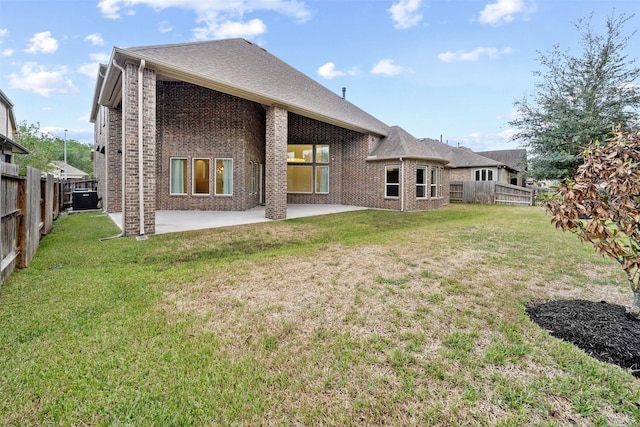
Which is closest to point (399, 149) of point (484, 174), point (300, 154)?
point (300, 154)

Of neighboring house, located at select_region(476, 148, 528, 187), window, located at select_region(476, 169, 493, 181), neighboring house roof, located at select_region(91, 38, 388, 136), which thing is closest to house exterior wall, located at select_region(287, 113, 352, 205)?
neighboring house roof, located at select_region(91, 38, 388, 136)

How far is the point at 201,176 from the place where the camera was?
12.8m

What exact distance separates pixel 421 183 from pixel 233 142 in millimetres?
9147

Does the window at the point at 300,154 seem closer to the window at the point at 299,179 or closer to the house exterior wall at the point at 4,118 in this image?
the window at the point at 299,179

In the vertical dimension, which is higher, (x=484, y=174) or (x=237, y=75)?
(x=237, y=75)

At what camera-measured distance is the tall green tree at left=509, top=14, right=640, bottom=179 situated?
13.1 m

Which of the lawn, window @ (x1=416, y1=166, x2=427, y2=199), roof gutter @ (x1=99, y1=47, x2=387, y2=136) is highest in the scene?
roof gutter @ (x1=99, y1=47, x2=387, y2=136)

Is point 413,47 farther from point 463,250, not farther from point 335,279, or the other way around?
point 335,279

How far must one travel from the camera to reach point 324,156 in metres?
16.7

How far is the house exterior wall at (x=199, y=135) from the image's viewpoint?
40.8ft

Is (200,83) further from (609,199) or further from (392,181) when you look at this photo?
(392,181)

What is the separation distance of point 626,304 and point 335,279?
3385 mm

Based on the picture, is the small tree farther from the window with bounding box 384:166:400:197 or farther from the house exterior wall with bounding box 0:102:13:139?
the house exterior wall with bounding box 0:102:13:139

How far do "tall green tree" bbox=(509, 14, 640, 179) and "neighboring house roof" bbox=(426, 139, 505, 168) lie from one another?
441 inches
